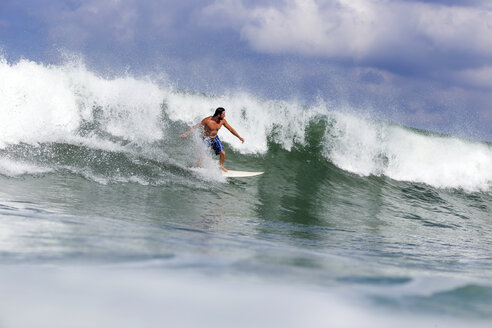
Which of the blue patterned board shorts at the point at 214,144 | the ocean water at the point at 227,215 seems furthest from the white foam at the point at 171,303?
the blue patterned board shorts at the point at 214,144

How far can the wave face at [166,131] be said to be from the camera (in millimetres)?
11055

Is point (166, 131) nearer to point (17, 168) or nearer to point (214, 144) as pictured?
point (214, 144)

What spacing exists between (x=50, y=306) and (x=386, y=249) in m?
4.52

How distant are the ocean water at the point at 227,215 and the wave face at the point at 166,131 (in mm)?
66

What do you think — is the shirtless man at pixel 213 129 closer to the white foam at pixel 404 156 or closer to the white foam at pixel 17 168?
the white foam at pixel 17 168

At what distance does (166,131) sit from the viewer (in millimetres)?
14758

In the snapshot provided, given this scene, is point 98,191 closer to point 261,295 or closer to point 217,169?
point 217,169

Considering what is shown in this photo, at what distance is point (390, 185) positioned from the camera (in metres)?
15.1

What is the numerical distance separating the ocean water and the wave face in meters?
0.07

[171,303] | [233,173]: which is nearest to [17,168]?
[233,173]

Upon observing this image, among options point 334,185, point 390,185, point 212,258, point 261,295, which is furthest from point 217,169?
point 261,295

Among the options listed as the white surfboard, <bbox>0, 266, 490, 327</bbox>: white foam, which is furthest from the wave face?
<bbox>0, 266, 490, 327</bbox>: white foam

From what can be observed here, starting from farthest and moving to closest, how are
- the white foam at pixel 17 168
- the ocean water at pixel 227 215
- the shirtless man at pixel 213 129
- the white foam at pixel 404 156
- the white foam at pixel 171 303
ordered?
the white foam at pixel 404 156, the shirtless man at pixel 213 129, the white foam at pixel 17 168, the ocean water at pixel 227 215, the white foam at pixel 171 303

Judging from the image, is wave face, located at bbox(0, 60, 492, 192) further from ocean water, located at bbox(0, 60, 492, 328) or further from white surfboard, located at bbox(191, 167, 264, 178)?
white surfboard, located at bbox(191, 167, 264, 178)
